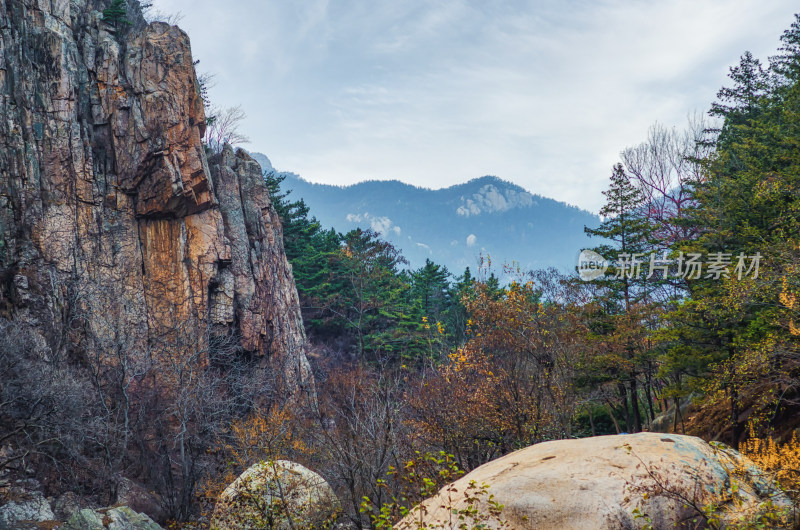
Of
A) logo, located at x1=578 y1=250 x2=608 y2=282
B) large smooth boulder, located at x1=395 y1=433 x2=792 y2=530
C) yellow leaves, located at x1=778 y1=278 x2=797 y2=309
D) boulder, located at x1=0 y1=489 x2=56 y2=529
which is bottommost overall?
boulder, located at x1=0 y1=489 x2=56 y2=529

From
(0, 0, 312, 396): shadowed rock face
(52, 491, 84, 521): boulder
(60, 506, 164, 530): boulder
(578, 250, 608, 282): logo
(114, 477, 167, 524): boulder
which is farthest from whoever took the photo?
(0, 0, 312, 396): shadowed rock face

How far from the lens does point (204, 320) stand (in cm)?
2647

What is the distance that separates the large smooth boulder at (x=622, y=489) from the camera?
20.5 feet

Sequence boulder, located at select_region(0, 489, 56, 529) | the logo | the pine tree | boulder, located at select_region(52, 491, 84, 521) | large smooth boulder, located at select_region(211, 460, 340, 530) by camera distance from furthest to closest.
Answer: the logo
the pine tree
boulder, located at select_region(52, 491, 84, 521)
boulder, located at select_region(0, 489, 56, 529)
large smooth boulder, located at select_region(211, 460, 340, 530)

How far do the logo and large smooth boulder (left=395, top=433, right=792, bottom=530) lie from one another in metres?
15.7

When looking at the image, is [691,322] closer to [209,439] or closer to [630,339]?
[630,339]

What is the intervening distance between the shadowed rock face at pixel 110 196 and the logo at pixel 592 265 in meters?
17.3

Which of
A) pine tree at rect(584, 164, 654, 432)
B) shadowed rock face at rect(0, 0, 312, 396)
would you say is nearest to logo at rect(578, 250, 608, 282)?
pine tree at rect(584, 164, 654, 432)

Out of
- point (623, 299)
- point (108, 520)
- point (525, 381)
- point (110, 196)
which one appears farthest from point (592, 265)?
Result: point (110, 196)

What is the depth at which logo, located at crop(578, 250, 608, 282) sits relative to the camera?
2258cm

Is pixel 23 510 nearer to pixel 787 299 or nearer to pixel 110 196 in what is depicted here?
pixel 110 196

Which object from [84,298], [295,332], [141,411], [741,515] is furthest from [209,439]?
[741,515]

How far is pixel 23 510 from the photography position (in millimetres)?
12430

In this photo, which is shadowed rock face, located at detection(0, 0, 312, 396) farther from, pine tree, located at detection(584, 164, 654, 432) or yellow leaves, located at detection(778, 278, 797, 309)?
yellow leaves, located at detection(778, 278, 797, 309)
